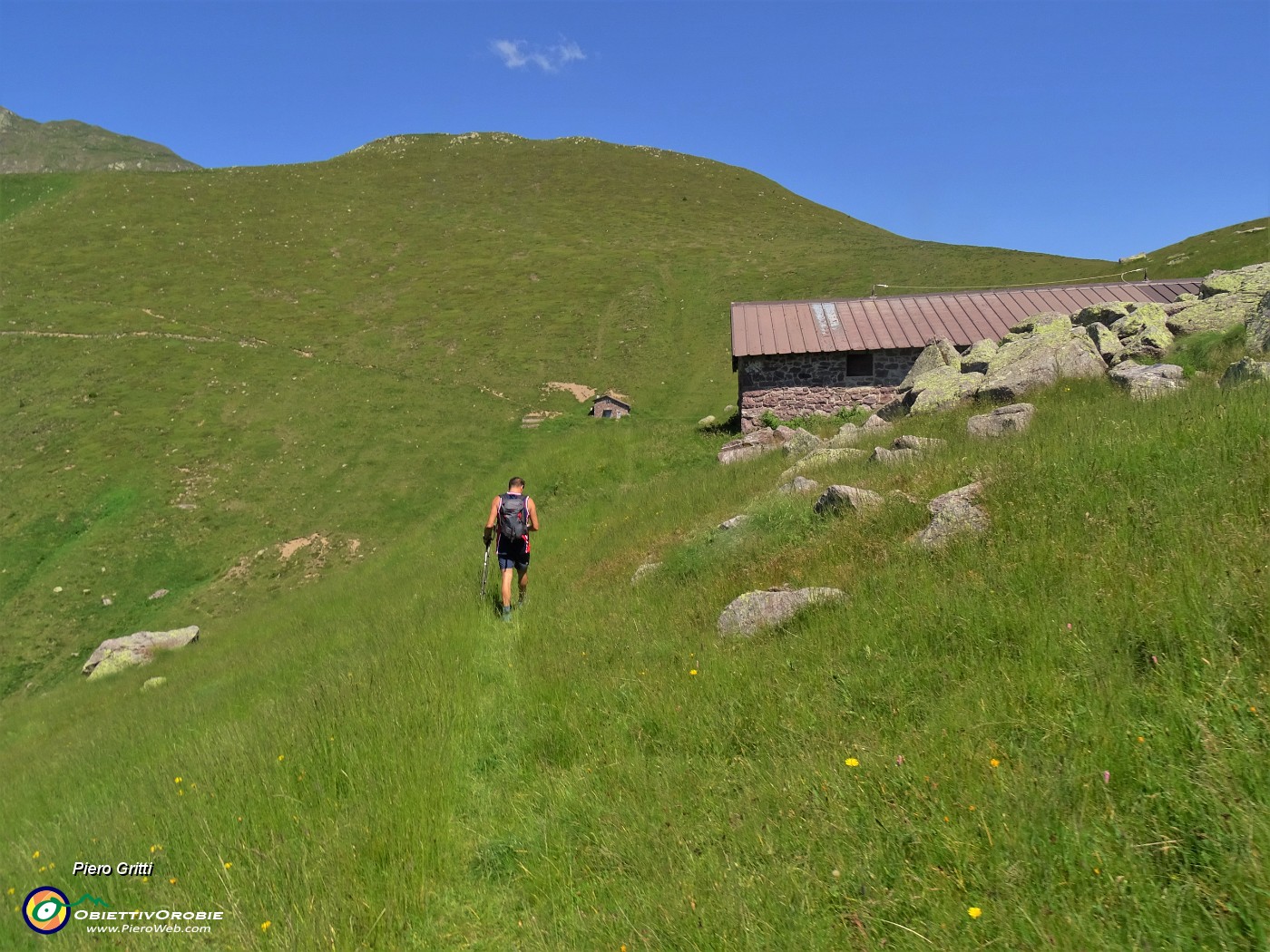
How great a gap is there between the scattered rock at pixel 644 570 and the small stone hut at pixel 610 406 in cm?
2681

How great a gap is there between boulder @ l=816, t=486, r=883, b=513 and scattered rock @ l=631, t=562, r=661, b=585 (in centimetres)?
240

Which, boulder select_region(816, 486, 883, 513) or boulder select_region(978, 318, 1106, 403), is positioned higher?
boulder select_region(978, 318, 1106, 403)

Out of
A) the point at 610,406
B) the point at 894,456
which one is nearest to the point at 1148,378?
the point at 894,456

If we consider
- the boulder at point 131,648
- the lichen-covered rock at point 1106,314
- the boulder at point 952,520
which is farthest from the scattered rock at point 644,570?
the boulder at point 131,648

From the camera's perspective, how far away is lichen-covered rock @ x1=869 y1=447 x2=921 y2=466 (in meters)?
9.76

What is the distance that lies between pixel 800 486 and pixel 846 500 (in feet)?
7.50

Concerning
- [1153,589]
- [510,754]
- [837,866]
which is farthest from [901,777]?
[510,754]

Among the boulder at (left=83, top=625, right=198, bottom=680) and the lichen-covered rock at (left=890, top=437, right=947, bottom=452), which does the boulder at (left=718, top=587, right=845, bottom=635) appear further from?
the boulder at (left=83, top=625, right=198, bottom=680)

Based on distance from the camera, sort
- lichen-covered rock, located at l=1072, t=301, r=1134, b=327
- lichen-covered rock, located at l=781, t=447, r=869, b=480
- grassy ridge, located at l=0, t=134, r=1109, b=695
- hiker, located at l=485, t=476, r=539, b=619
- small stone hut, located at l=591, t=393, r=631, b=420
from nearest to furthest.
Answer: hiker, located at l=485, t=476, r=539, b=619 → lichen-covered rock, located at l=781, t=447, r=869, b=480 → lichen-covered rock, located at l=1072, t=301, r=1134, b=327 → grassy ridge, located at l=0, t=134, r=1109, b=695 → small stone hut, located at l=591, t=393, r=631, b=420

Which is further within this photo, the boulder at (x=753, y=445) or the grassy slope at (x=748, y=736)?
the boulder at (x=753, y=445)

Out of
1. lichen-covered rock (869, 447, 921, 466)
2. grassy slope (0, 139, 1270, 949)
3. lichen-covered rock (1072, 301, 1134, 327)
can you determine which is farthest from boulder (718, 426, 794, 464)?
lichen-covered rock (1072, 301, 1134, 327)

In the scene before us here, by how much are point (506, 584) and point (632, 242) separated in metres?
64.3

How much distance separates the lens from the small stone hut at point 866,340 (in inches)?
963

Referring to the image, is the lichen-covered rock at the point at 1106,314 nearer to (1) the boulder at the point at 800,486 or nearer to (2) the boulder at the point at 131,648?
(1) the boulder at the point at 800,486
